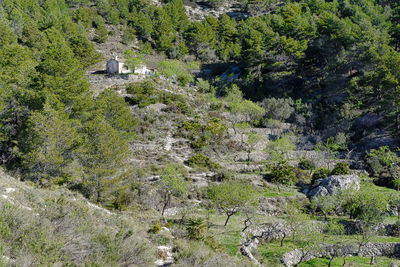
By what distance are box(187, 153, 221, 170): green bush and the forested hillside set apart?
232mm

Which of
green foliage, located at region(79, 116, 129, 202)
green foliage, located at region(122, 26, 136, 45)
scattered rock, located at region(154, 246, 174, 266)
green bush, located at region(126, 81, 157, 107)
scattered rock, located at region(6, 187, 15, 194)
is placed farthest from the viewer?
green foliage, located at region(122, 26, 136, 45)

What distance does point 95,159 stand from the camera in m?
21.8

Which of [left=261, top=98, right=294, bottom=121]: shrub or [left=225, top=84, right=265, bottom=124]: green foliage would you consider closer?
[left=225, top=84, right=265, bottom=124]: green foliage

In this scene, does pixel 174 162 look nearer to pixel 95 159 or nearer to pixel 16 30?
pixel 95 159

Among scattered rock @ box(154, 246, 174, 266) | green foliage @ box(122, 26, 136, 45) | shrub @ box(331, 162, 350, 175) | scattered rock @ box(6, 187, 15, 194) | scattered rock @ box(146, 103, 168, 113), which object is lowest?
shrub @ box(331, 162, 350, 175)

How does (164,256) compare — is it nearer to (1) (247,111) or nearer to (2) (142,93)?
(1) (247,111)

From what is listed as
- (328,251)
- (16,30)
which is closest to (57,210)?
(328,251)

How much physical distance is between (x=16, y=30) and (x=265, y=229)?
231 feet

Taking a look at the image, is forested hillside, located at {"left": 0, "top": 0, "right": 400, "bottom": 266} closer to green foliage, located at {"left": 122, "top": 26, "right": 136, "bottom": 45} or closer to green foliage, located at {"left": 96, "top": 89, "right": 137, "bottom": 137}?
green foliage, located at {"left": 96, "top": 89, "right": 137, "bottom": 137}

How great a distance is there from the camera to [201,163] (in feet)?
112

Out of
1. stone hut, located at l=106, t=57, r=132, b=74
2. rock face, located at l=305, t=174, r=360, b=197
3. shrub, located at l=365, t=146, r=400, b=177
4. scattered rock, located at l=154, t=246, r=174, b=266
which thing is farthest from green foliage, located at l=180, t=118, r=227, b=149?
scattered rock, located at l=154, t=246, r=174, b=266

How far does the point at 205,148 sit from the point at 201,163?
540 cm

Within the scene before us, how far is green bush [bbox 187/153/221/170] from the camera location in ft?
110

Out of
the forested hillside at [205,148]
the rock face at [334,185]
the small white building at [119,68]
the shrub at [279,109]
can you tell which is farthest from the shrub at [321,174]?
the small white building at [119,68]
